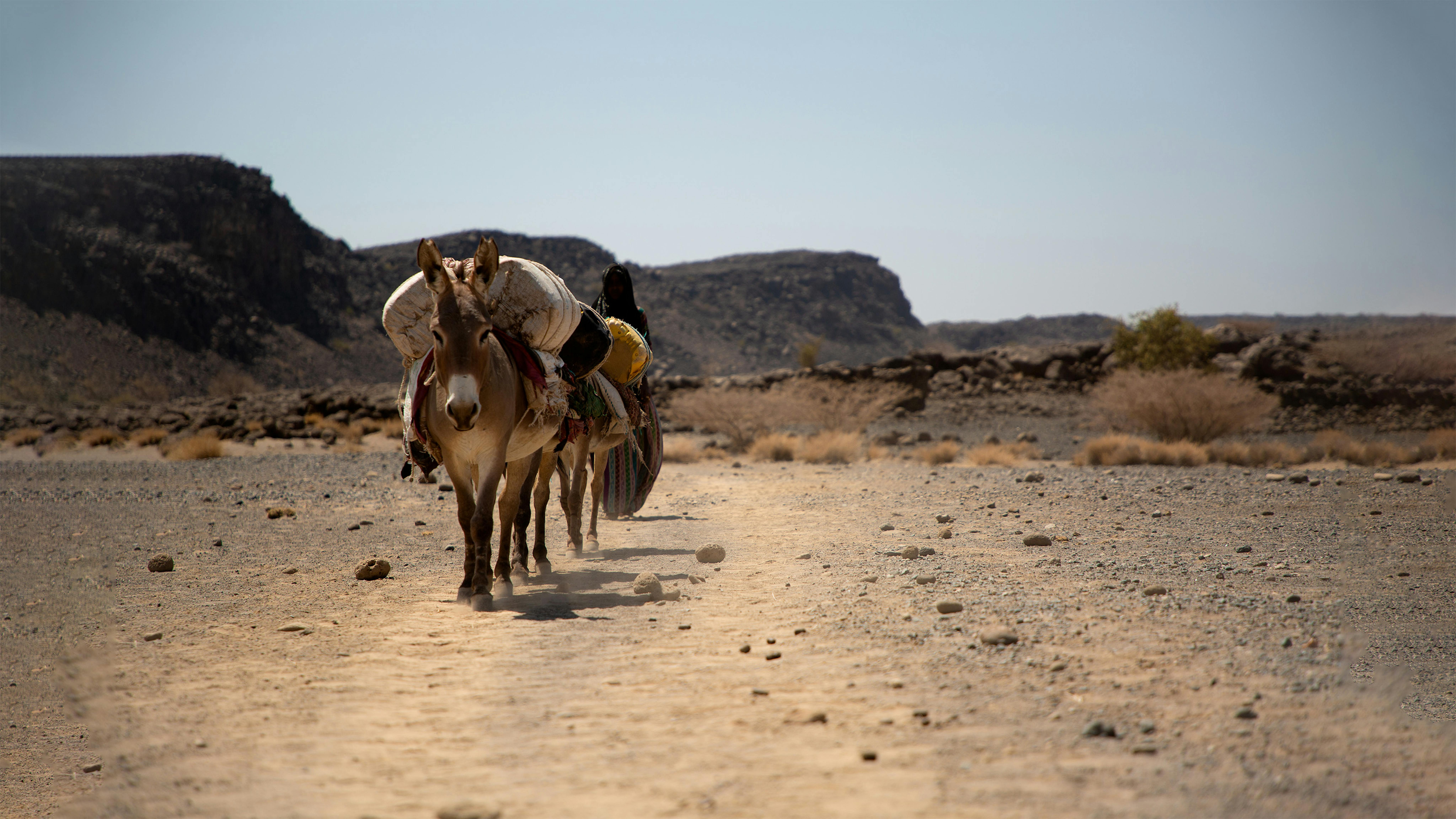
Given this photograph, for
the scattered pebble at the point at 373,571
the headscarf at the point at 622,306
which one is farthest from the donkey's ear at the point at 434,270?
the headscarf at the point at 622,306

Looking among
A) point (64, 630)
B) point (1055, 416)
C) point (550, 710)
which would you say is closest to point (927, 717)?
point (550, 710)

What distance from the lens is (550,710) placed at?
3891 millimetres

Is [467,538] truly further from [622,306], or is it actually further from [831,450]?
[831,450]

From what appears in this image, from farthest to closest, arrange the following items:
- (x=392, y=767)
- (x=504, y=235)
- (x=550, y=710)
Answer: (x=504, y=235) < (x=550, y=710) < (x=392, y=767)

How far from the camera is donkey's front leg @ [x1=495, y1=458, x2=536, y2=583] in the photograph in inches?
268

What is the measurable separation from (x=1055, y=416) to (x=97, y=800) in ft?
106

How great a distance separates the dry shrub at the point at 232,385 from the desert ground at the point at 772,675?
44785 mm

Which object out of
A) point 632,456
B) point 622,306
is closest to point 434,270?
point 622,306

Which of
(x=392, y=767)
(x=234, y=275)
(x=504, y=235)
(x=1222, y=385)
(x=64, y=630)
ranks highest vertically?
(x=504, y=235)

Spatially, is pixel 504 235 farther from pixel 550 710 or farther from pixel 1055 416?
pixel 550 710

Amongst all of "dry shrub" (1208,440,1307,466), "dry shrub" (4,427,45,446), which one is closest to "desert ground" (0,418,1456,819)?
"dry shrub" (1208,440,1307,466)

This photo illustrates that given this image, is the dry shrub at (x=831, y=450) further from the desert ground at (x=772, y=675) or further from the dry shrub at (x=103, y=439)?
the dry shrub at (x=103, y=439)

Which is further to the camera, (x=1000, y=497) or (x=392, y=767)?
(x=1000, y=497)

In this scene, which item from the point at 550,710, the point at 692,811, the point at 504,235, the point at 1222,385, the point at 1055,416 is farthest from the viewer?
the point at 504,235
